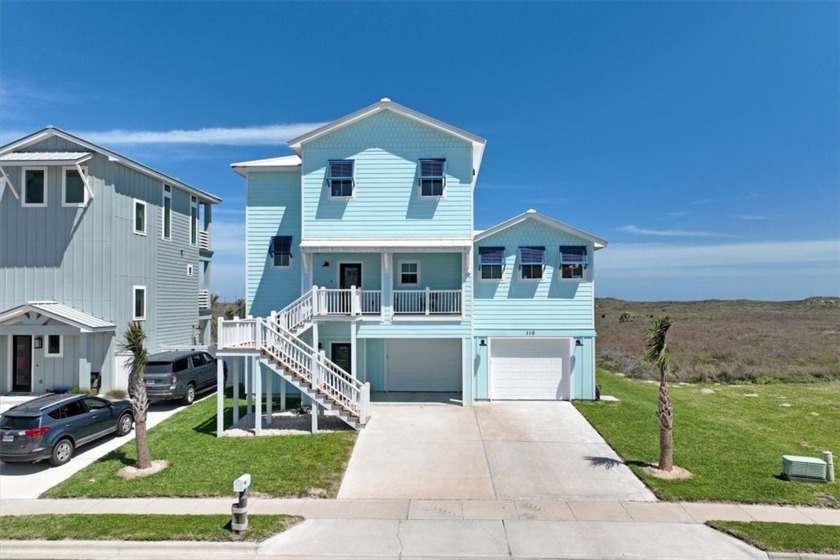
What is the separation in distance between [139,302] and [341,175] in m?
11.0

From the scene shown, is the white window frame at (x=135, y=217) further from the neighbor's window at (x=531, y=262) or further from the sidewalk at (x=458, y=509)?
the neighbor's window at (x=531, y=262)

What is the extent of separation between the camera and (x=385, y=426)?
516 inches

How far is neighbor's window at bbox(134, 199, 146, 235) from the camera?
62.2ft

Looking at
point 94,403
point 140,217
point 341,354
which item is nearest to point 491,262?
point 341,354

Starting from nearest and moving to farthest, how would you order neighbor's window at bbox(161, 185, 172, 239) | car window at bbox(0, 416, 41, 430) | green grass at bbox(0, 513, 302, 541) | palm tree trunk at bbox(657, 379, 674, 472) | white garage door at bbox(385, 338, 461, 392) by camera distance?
green grass at bbox(0, 513, 302, 541) < palm tree trunk at bbox(657, 379, 674, 472) < car window at bbox(0, 416, 41, 430) < white garage door at bbox(385, 338, 461, 392) < neighbor's window at bbox(161, 185, 172, 239)

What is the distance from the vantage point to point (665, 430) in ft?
32.2

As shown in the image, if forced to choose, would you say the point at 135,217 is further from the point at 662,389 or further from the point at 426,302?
the point at 662,389

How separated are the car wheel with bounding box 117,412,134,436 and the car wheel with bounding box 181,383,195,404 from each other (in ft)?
8.97

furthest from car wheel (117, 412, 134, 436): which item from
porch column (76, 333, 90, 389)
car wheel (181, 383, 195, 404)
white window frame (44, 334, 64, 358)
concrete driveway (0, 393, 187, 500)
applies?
white window frame (44, 334, 64, 358)

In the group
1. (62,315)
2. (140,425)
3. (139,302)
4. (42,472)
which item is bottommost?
(42,472)

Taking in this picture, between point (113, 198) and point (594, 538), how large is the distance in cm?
2013

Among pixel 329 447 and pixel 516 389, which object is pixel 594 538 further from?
pixel 516 389

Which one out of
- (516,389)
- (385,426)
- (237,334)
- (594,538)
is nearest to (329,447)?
(385,426)

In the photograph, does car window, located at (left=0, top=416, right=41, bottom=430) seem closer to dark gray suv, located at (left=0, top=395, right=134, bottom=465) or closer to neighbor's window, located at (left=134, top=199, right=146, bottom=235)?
dark gray suv, located at (left=0, top=395, right=134, bottom=465)
